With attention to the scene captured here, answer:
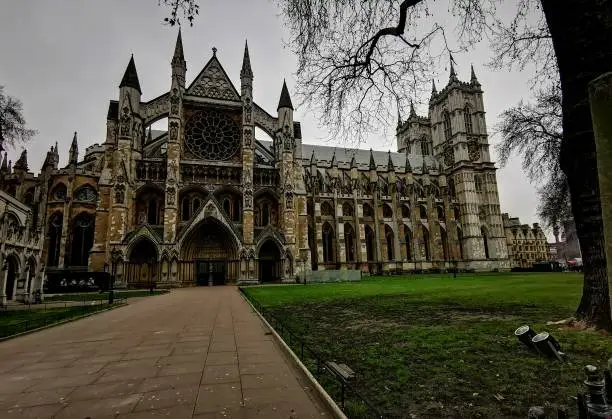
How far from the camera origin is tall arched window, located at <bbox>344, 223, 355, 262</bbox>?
47.2 metres

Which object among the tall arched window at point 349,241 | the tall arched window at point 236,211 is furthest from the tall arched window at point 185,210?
the tall arched window at point 349,241

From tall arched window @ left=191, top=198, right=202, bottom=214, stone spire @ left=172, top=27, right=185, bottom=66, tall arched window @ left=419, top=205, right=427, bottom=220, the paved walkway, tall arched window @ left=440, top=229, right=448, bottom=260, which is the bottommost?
the paved walkway

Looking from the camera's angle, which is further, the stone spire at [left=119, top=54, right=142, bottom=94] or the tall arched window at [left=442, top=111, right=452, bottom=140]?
the tall arched window at [left=442, top=111, right=452, bottom=140]

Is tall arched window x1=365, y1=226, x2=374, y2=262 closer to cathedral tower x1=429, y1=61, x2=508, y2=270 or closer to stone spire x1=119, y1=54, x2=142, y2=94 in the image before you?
cathedral tower x1=429, y1=61, x2=508, y2=270

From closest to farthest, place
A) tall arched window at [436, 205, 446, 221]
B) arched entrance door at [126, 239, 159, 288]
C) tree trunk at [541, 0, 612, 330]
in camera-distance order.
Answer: tree trunk at [541, 0, 612, 330], arched entrance door at [126, 239, 159, 288], tall arched window at [436, 205, 446, 221]

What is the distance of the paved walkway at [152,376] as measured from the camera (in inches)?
138

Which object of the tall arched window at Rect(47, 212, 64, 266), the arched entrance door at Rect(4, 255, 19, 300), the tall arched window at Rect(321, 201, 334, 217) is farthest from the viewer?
the tall arched window at Rect(321, 201, 334, 217)

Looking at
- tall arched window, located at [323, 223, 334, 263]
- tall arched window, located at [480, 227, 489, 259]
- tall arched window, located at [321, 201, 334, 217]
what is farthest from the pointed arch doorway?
tall arched window, located at [480, 227, 489, 259]

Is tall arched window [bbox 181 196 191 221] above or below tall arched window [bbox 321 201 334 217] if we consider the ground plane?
below

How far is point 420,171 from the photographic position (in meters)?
58.1

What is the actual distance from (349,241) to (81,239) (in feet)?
105

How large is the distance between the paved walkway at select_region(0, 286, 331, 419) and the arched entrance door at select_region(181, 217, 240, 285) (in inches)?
908

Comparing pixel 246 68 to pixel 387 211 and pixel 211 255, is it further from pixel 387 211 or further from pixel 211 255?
pixel 387 211

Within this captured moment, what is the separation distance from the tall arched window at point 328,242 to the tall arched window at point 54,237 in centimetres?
2987
